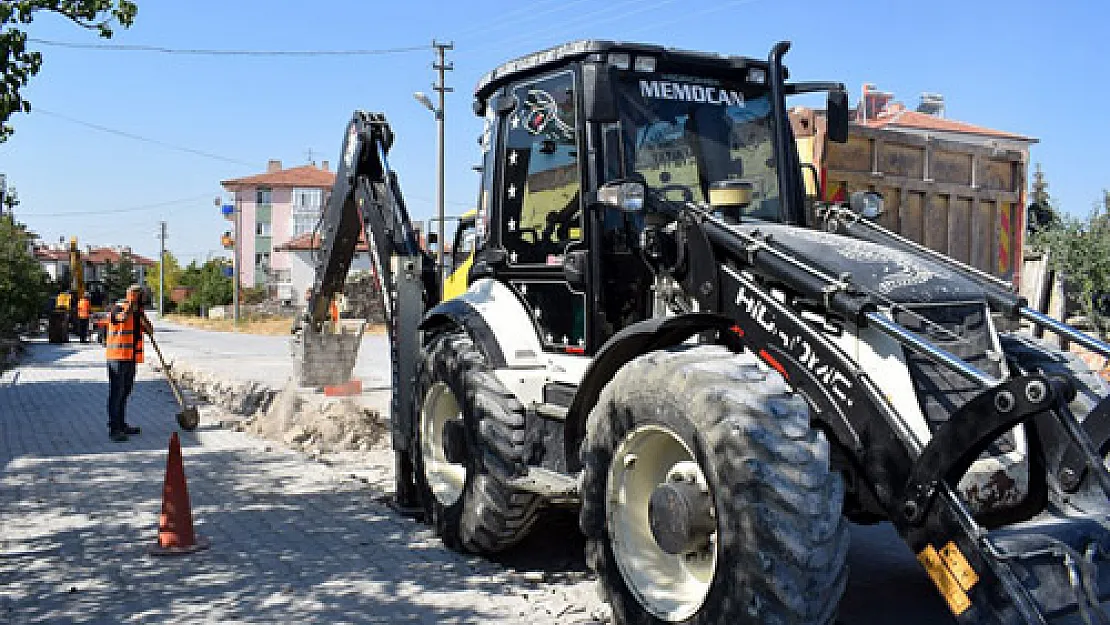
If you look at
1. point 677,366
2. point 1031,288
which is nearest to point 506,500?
point 677,366

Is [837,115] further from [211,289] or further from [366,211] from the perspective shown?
[211,289]

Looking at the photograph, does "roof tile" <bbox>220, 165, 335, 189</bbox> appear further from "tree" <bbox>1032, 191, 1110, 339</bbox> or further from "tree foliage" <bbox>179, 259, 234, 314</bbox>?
"tree" <bbox>1032, 191, 1110, 339</bbox>

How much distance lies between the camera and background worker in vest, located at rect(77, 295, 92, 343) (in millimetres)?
31891

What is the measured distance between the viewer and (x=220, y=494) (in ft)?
Answer: 26.0

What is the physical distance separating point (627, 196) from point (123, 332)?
8.79 metres

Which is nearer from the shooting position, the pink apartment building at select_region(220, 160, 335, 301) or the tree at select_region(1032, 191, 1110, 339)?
the tree at select_region(1032, 191, 1110, 339)

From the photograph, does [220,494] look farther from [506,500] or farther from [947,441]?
[947,441]

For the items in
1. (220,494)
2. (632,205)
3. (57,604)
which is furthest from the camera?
(220,494)

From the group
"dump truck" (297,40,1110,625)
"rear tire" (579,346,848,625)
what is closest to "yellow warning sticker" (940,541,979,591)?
"dump truck" (297,40,1110,625)

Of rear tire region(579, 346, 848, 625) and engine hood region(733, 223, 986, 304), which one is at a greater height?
engine hood region(733, 223, 986, 304)

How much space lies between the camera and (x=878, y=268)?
4398 millimetres

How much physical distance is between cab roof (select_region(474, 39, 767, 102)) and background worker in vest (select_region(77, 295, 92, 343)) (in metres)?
29.9

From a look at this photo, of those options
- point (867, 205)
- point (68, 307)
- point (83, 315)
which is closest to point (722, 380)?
point (867, 205)

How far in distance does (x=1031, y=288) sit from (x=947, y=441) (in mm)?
7571
